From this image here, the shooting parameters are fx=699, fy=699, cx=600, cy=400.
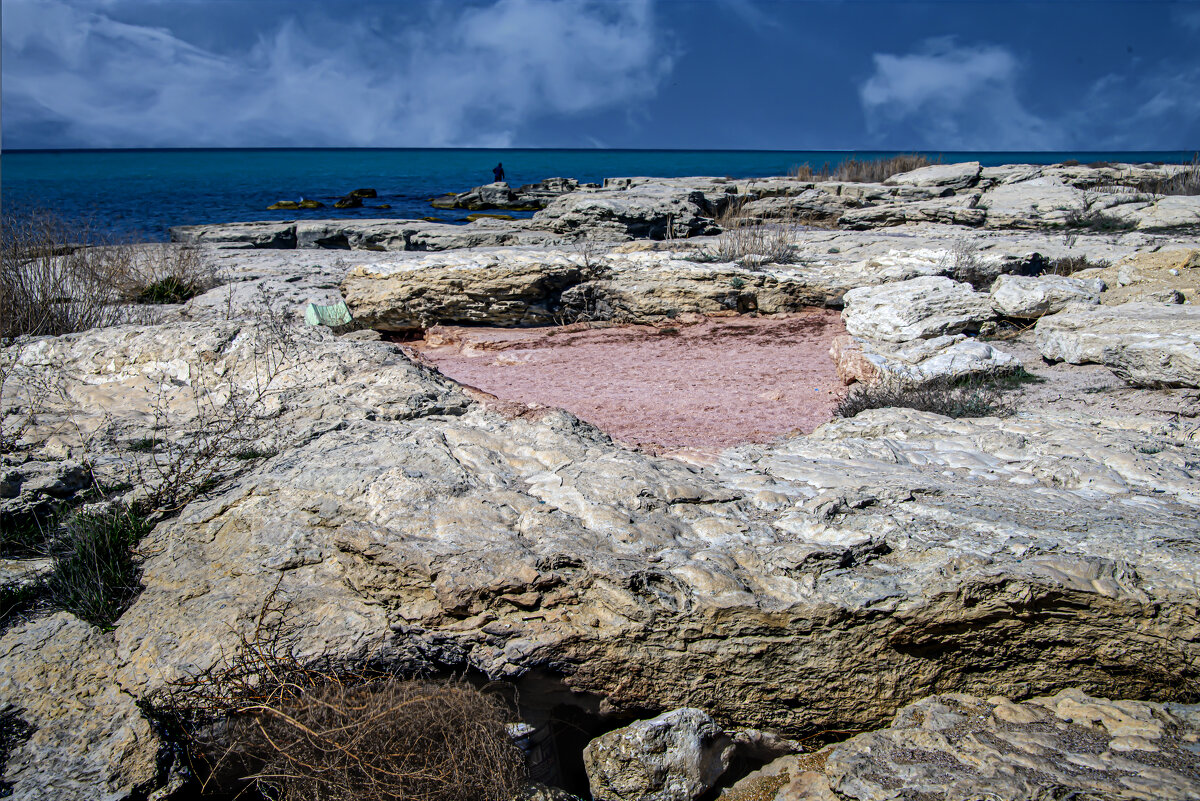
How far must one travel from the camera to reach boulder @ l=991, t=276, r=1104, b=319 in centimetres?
707

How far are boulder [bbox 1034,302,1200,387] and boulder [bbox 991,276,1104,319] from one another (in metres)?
0.77

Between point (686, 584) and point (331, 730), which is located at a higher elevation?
point (686, 584)

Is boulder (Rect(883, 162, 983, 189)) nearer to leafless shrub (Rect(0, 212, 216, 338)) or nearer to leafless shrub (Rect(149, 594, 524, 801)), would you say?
leafless shrub (Rect(0, 212, 216, 338))

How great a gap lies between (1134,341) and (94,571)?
6.55m

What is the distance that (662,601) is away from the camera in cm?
232

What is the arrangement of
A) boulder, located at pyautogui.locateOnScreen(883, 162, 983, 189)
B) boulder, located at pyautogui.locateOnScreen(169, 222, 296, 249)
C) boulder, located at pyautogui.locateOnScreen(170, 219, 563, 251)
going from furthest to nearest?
boulder, located at pyautogui.locateOnScreen(883, 162, 983, 189) → boulder, located at pyautogui.locateOnScreen(169, 222, 296, 249) → boulder, located at pyautogui.locateOnScreen(170, 219, 563, 251)

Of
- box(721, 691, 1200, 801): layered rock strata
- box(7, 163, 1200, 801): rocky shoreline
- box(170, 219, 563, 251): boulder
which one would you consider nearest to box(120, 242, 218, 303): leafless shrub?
box(170, 219, 563, 251): boulder

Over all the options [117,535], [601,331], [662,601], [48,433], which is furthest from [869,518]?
[601,331]

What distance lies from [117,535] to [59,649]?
0.47 metres

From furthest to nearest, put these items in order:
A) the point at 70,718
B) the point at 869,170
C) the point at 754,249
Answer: the point at 869,170
the point at 754,249
the point at 70,718

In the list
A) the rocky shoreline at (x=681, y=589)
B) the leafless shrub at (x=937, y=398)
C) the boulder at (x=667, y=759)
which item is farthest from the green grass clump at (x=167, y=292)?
the boulder at (x=667, y=759)

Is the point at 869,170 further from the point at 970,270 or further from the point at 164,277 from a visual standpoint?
the point at 164,277

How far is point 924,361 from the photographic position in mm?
5762

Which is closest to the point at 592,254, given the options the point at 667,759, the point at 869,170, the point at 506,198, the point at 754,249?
the point at 754,249
